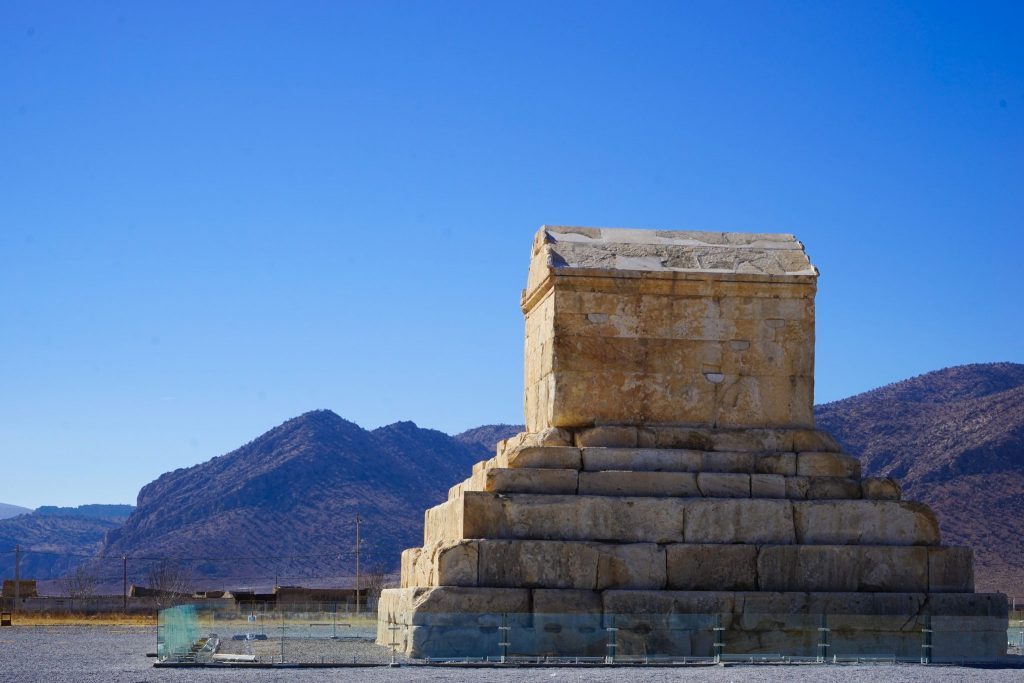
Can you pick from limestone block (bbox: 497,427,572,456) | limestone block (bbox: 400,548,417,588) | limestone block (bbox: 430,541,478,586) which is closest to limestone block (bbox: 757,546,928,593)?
limestone block (bbox: 497,427,572,456)

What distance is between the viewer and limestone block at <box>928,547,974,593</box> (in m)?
15.6

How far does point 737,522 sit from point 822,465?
1.36 m

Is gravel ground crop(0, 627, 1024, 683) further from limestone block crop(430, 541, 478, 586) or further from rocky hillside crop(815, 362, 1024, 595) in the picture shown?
rocky hillside crop(815, 362, 1024, 595)

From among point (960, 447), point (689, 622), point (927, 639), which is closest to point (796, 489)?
point (927, 639)

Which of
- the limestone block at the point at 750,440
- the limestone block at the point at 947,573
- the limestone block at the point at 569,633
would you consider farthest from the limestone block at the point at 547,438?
the limestone block at the point at 947,573

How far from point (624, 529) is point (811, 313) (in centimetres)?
358

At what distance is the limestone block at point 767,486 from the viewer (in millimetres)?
15820

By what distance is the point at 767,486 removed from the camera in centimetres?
Result: 1585

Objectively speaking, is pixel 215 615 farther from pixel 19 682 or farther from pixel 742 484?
pixel 742 484

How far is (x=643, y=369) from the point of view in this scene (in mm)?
16500

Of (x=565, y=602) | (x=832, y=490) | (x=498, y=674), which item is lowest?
(x=498, y=674)

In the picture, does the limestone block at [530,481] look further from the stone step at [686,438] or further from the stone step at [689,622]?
the stone step at [689,622]

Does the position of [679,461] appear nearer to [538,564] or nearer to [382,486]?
[538,564]

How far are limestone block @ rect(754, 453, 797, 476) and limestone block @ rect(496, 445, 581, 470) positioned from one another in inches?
79.8
